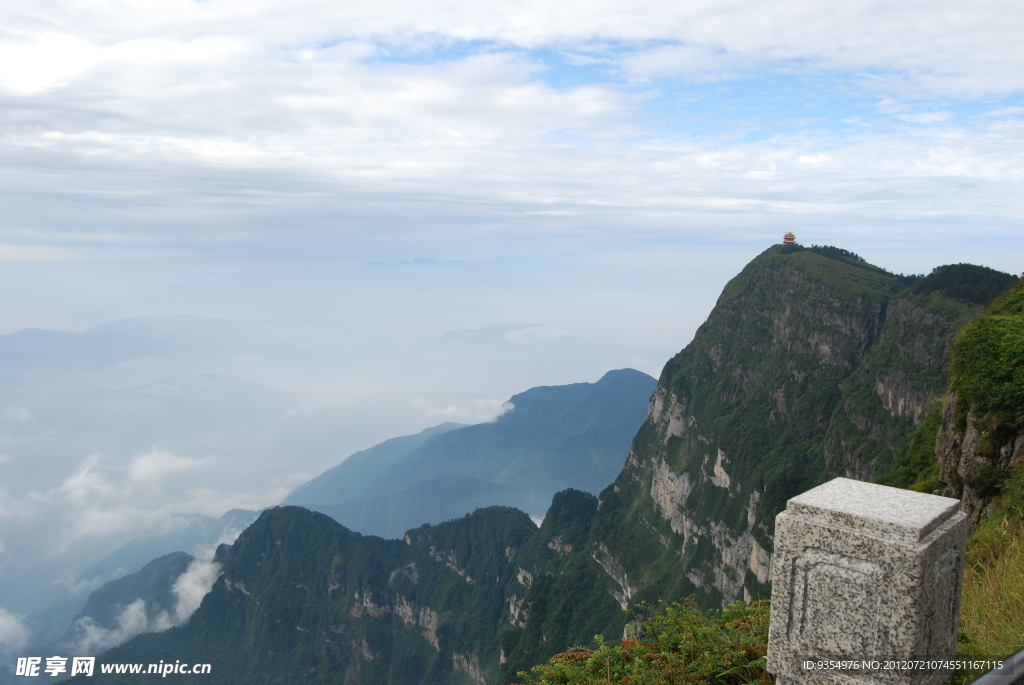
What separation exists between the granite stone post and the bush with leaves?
1.78 m

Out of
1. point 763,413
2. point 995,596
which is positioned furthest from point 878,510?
point 763,413

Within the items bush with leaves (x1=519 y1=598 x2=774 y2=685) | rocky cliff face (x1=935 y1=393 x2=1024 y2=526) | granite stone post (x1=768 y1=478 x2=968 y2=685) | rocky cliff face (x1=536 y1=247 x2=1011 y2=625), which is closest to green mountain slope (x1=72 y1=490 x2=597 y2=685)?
rocky cliff face (x1=536 y1=247 x2=1011 y2=625)

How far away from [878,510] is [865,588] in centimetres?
61

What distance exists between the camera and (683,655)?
773 cm

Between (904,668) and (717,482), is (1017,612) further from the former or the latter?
(717,482)

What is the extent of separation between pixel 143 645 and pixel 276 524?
32662mm

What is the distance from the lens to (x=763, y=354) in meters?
104

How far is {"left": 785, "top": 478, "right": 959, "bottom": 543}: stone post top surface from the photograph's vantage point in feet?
16.2

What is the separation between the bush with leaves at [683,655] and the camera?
7.34m

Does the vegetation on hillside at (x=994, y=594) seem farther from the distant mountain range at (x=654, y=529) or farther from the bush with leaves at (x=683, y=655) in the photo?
the distant mountain range at (x=654, y=529)

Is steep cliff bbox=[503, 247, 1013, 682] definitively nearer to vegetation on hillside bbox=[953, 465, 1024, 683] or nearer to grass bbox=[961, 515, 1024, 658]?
vegetation on hillside bbox=[953, 465, 1024, 683]

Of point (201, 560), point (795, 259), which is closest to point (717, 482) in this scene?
point (795, 259)

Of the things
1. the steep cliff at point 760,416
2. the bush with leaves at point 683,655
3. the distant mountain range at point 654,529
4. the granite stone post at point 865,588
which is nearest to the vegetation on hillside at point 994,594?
the granite stone post at point 865,588

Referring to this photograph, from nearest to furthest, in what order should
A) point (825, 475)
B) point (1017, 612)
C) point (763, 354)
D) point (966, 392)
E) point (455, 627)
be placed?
1. point (1017, 612)
2. point (966, 392)
3. point (825, 475)
4. point (763, 354)
5. point (455, 627)
